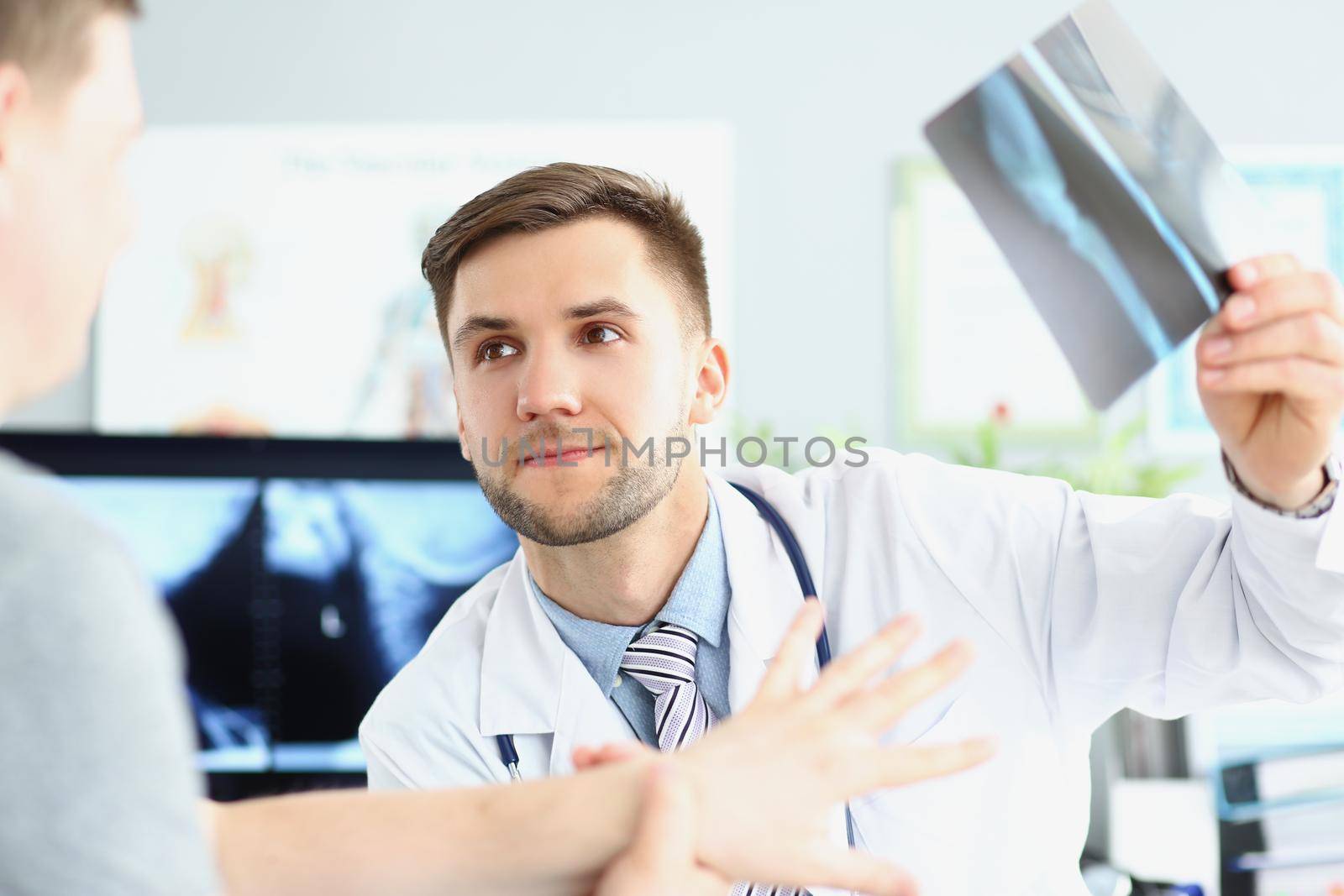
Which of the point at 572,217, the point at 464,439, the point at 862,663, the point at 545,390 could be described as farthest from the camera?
the point at 464,439

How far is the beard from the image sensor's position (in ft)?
4.03

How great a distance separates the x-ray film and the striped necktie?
52 cm

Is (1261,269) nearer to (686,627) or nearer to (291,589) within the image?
(686,627)

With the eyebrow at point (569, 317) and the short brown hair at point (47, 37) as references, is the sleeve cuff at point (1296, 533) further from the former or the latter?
the short brown hair at point (47, 37)

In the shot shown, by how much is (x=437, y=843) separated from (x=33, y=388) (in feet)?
0.88

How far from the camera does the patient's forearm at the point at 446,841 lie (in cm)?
53

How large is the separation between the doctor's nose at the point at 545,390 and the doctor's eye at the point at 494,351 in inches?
2.2

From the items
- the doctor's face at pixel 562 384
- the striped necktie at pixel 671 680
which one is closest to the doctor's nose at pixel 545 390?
the doctor's face at pixel 562 384

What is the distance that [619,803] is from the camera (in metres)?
0.53

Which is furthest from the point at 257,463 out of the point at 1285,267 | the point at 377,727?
the point at 1285,267

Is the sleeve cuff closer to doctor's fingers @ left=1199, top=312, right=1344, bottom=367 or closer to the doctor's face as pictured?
doctor's fingers @ left=1199, top=312, right=1344, bottom=367

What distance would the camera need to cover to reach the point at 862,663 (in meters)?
0.61

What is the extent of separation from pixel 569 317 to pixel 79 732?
870 mm

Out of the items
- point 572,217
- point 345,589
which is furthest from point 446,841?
point 345,589
